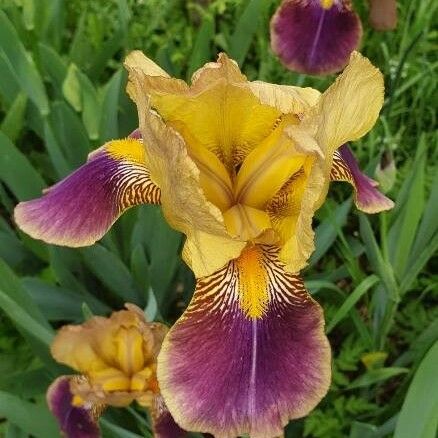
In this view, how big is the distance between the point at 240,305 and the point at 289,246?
0.10m

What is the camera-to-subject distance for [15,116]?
1.73 metres

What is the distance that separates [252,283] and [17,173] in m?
0.73

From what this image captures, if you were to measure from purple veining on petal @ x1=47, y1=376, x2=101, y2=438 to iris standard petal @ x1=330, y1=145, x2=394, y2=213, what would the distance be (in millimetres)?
559

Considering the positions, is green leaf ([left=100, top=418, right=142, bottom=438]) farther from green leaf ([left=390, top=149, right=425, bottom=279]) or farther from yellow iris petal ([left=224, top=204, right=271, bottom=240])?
green leaf ([left=390, top=149, right=425, bottom=279])

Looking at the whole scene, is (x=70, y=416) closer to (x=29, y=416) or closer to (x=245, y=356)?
(x=29, y=416)

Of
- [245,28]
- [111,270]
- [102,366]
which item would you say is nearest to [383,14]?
[245,28]

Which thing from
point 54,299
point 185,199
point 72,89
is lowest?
point 54,299

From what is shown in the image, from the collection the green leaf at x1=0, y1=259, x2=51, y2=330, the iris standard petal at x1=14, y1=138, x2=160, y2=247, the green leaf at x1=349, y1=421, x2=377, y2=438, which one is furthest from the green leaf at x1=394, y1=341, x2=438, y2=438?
the green leaf at x1=0, y1=259, x2=51, y2=330

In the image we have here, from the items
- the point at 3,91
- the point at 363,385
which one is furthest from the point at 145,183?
the point at 3,91

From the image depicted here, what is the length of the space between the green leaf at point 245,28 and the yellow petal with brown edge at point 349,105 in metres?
0.89

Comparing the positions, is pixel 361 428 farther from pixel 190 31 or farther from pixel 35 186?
pixel 190 31

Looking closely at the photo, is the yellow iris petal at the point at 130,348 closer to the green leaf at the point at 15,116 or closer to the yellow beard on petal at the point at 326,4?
the green leaf at the point at 15,116

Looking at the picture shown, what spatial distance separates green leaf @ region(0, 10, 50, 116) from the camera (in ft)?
5.16

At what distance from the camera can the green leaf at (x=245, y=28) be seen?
180 centimetres
